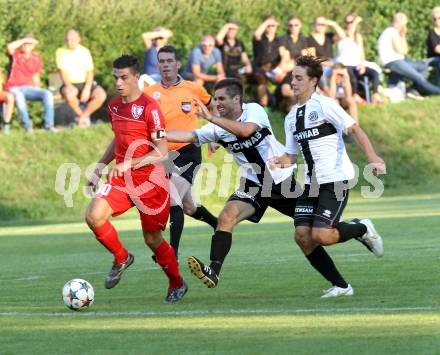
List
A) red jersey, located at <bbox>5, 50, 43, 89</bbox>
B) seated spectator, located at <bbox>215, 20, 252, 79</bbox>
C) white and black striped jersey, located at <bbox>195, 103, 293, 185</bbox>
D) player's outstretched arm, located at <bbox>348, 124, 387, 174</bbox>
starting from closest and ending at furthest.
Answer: player's outstretched arm, located at <bbox>348, 124, 387, 174</bbox>
white and black striped jersey, located at <bbox>195, 103, 293, 185</bbox>
red jersey, located at <bbox>5, 50, 43, 89</bbox>
seated spectator, located at <bbox>215, 20, 252, 79</bbox>

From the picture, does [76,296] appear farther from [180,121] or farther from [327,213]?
[180,121]

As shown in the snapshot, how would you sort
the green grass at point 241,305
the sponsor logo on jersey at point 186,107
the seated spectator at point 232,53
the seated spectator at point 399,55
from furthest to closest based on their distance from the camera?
the seated spectator at point 399,55, the seated spectator at point 232,53, the sponsor logo on jersey at point 186,107, the green grass at point 241,305

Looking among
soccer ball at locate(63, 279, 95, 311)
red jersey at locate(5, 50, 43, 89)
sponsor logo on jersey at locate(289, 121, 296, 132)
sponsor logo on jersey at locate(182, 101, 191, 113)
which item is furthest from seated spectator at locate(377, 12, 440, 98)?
soccer ball at locate(63, 279, 95, 311)

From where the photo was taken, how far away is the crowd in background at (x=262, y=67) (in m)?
24.0

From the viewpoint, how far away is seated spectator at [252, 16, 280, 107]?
25844mm

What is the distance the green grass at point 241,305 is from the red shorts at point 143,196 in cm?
72

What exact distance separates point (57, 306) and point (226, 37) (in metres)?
15.7

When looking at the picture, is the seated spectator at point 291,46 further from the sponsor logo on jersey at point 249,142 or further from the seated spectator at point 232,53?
the sponsor logo on jersey at point 249,142

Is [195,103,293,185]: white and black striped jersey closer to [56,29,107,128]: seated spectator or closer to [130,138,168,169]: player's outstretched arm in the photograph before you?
[130,138,168,169]: player's outstretched arm

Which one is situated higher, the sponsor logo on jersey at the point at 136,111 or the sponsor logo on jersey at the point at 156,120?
the sponsor logo on jersey at the point at 136,111

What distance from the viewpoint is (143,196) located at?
1090cm

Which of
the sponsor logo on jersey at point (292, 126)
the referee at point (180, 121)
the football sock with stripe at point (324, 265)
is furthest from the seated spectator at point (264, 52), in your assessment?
the football sock with stripe at point (324, 265)

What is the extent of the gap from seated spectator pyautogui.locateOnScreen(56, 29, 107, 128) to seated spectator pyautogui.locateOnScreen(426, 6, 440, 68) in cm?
796

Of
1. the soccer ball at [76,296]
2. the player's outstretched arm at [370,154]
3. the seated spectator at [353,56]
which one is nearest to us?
the player's outstretched arm at [370,154]
